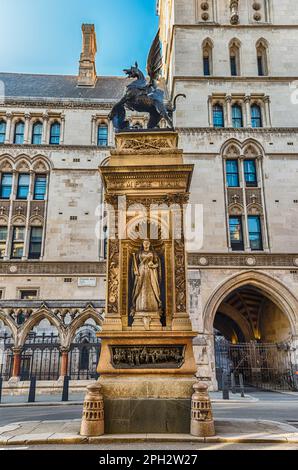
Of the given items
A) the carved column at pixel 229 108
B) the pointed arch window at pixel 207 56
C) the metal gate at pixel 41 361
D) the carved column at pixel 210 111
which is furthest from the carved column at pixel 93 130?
the metal gate at pixel 41 361

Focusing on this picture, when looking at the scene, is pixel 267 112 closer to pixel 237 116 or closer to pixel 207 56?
pixel 237 116

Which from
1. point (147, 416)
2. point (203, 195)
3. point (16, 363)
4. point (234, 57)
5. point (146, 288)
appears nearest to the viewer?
point (147, 416)

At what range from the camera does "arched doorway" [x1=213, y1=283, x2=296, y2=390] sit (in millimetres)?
23281

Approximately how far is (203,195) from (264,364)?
12.2m

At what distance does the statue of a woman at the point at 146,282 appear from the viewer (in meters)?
8.39

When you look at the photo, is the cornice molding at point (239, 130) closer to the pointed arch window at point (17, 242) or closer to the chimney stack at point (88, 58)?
the chimney stack at point (88, 58)

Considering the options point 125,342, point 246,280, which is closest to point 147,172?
point 125,342

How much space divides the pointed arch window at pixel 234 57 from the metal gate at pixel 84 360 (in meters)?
21.0

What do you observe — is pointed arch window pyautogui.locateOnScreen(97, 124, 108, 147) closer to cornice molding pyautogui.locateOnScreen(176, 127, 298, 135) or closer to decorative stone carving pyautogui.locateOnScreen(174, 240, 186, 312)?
cornice molding pyautogui.locateOnScreen(176, 127, 298, 135)

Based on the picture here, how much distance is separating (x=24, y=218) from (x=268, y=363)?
1886 centimetres

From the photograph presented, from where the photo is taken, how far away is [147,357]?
7930mm

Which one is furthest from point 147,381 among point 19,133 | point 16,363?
point 19,133

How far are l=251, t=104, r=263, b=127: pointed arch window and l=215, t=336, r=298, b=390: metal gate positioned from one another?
14.7m

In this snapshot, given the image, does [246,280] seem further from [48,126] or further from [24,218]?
[48,126]
